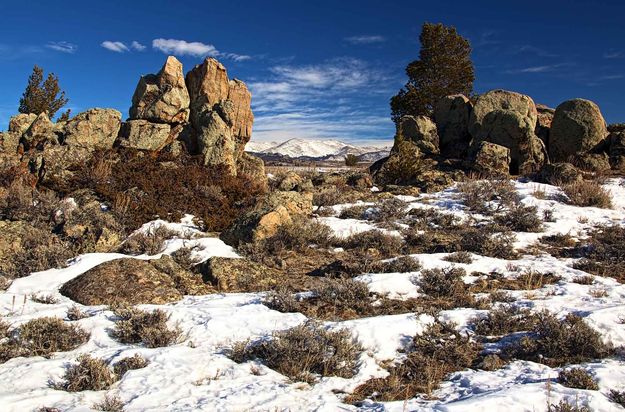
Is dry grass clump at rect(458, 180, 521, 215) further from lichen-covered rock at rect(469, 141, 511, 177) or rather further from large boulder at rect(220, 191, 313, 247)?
large boulder at rect(220, 191, 313, 247)

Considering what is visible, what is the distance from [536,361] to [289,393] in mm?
3056

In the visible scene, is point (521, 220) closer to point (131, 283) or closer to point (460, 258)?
point (460, 258)

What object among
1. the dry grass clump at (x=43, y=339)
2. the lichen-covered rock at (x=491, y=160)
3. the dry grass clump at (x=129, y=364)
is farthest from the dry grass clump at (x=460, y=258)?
the lichen-covered rock at (x=491, y=160)

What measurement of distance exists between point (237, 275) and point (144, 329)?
2631 mm

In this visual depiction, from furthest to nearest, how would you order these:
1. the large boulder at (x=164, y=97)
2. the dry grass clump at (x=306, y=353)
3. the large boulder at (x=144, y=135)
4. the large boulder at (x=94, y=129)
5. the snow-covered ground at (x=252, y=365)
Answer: the large boulder at (x=164, y=97) < the large boulder at (x=144, y=135) < the large boulder at (x=94, y=129) < the dry grass clump at (x=306, y=353) < the snow-covered ground at (x=252, y=365)

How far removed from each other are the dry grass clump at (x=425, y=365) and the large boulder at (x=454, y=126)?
54.9 feet

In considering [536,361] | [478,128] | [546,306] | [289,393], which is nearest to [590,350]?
[536,361]

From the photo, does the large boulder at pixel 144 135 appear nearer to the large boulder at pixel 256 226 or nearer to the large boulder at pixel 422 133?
the large boulder at pixel 256 226

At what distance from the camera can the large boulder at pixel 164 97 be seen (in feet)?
51.9

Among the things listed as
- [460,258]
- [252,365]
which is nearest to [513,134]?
[460,258]

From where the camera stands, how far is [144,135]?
49.6 ft

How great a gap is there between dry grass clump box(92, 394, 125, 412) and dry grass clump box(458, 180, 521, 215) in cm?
1108

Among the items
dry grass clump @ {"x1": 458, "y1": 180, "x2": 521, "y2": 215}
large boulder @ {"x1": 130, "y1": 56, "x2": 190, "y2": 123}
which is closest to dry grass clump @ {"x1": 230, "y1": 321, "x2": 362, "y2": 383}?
dry grass clump @ {"x1": 458, "y1": 180, "x2": 521, "y2": 215}

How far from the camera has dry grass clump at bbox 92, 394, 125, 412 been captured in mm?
3896
